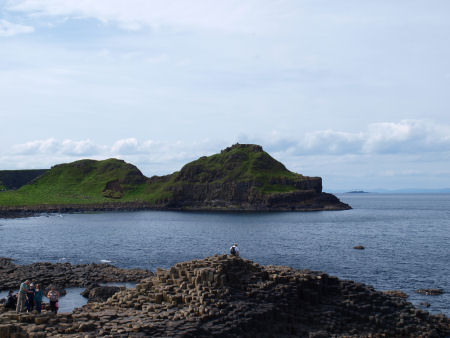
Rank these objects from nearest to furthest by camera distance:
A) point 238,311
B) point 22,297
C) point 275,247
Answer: point 238,311, point 22,297, point 275,247

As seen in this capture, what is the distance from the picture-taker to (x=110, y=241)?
96438 millimetres

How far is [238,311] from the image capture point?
107 ft

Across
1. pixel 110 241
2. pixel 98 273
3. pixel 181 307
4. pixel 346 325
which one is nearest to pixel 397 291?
pixel 346 325

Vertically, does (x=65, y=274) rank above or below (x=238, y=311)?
below

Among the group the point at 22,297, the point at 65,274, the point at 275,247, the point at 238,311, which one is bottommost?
the point at 65,274

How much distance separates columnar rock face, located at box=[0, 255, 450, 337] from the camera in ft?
97.0

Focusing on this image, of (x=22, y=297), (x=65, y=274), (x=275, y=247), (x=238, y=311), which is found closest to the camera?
(x=238, y=311)

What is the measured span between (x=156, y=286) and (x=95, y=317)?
6.51 m

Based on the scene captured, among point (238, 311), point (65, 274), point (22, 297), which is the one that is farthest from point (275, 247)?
point (22, 297)

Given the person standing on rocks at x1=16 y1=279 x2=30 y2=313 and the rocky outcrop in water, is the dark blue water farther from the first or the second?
the person standing on rocks at x1=16 y1=279 x2=30 y2=313

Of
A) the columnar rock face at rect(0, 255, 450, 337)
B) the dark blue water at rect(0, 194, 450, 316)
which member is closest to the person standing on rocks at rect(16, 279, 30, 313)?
the columnar rock face at rect(0, 255, 450, 337)

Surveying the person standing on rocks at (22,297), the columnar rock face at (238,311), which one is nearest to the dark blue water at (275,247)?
the columnar rock face at (238,311)

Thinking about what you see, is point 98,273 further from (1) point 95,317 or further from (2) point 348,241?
(2) point 348,241

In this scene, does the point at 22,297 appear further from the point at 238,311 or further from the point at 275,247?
the point at 275,247
